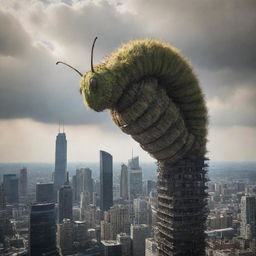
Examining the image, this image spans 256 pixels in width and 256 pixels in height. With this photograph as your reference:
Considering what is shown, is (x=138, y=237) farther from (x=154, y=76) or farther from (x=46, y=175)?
(x=46, y=175)

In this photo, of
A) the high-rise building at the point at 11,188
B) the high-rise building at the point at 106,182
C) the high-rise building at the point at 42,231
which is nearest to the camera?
the high-rise building at the point at 42,231

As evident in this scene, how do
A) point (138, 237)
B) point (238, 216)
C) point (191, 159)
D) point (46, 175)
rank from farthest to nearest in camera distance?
point (46, 175), point (238, 216), point (138, 237), point (191, 159)

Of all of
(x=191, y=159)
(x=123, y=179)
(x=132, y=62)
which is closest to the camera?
(x=132, y=62)

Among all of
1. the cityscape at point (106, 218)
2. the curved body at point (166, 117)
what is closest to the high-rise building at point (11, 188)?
the cityscape at point (106, 218)

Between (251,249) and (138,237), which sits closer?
(251,249)

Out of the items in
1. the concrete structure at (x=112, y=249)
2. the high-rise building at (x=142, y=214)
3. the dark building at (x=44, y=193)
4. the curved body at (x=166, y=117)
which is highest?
the curved body at (x=166, y=117)

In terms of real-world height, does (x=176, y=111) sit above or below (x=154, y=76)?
below

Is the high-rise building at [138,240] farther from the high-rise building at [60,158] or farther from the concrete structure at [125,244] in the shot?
the high-rise building at [60,158]

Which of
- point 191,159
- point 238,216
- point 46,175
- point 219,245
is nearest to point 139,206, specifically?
point 238,216
